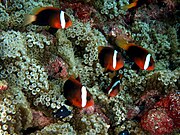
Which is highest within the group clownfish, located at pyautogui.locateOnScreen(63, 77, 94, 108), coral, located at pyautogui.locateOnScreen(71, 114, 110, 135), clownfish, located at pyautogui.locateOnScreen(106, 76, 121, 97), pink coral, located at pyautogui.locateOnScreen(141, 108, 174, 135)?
clownfish, located at pyautogui.locateOnScreen(63, 77, 94, 108)

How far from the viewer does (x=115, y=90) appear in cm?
321

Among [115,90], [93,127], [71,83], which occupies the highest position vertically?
[71,83]

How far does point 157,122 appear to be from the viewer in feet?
10.7

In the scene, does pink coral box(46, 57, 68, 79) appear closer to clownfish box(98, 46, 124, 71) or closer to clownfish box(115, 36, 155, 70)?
clownfish box(98, 46, 124, 71)

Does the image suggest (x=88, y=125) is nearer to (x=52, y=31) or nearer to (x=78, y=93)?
(x=78, y=93)

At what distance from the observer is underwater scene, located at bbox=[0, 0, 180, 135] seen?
289 centimetres

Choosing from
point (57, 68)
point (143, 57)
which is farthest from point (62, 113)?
point (143, 57)

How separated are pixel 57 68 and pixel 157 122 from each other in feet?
4.14

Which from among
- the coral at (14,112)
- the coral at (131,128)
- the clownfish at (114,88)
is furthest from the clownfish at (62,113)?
the coral at (131,128)

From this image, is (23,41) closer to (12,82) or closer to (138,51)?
(12,82)

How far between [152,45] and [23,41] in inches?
74.6

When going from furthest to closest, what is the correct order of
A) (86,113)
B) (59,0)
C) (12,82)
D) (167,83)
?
(59,0)
(167,83)
(86,113)
(12,82)

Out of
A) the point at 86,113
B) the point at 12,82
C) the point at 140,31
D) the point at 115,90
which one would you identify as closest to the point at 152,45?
the point at 140,31

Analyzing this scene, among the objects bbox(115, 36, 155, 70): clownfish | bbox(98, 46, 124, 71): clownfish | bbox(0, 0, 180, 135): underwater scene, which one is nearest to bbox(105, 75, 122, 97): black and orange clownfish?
bbox(0, 0, 180, 135): underwater scene
